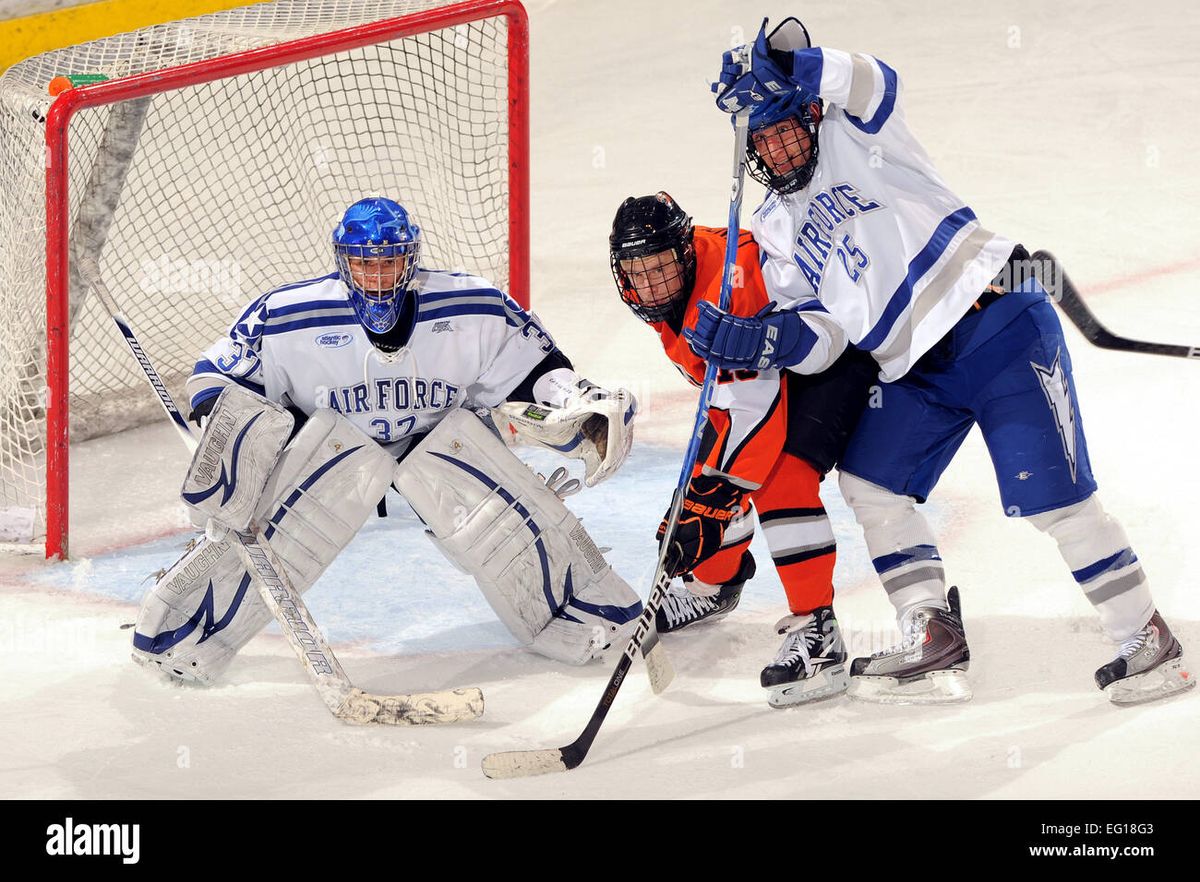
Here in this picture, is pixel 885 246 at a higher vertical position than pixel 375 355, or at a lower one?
higher

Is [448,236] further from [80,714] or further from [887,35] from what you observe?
[887,35]

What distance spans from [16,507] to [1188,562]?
111 inches

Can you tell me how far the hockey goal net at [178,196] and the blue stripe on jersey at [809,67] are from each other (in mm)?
1763

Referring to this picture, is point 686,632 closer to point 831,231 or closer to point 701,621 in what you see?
point 701,621

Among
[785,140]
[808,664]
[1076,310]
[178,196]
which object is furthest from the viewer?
[178,196]

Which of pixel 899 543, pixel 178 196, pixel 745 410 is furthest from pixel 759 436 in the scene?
pixel 178 196

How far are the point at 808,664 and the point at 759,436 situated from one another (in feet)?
1.53

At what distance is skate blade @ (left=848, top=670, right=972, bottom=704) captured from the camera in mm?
3547

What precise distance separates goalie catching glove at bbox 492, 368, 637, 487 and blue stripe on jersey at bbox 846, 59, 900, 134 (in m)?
0.69

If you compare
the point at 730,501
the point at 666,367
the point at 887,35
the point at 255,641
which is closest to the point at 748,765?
the point at 730,501

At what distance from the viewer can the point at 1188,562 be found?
421 centimetres

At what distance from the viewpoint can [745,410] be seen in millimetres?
3494

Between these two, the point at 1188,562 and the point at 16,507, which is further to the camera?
the point at 16,507

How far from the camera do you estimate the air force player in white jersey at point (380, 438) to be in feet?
11.7
